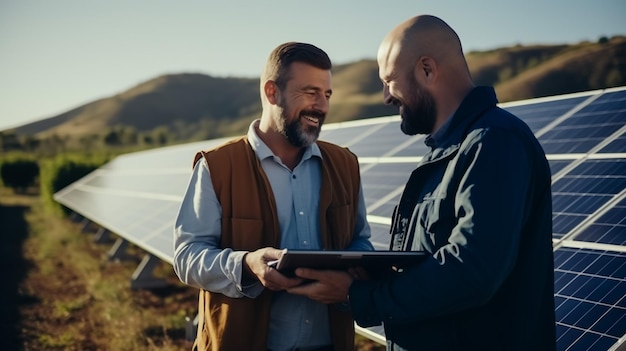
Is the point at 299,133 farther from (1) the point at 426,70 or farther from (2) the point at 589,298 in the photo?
(2) the point at 589,298

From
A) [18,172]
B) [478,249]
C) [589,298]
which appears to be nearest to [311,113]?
[478,249]

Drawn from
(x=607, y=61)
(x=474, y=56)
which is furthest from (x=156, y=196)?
(x=474, y=56)

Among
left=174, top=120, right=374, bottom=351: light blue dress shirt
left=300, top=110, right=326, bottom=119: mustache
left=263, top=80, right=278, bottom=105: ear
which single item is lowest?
left=174, top=120, right=374, bottom=351: light blue dress shirt

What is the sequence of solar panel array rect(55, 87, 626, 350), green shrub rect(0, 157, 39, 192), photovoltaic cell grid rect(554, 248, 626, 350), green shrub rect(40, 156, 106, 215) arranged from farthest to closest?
green shrub rect(0, 157, 39, 192), green shrub rect(40, 156, 106, 215), solar panel array rect(55, 87, 626, 350), photovoltaic cell grid rect(554, 248, 626, 350)

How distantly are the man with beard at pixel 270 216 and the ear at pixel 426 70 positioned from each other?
816 mm

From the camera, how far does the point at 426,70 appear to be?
8.91 feet

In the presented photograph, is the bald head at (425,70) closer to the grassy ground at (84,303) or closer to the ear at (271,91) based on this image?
the ear at (271,91)

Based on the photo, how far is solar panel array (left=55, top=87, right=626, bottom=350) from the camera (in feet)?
12.8

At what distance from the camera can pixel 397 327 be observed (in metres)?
2.82

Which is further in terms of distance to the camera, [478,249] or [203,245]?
[203,245]

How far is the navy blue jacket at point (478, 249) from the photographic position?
2336 mm

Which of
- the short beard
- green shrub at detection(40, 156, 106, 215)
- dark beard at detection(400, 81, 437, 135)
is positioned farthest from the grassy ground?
green shrub at detection(40, 156, 106, 215)

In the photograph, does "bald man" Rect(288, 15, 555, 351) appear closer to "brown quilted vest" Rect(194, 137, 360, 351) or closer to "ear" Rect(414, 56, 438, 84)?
"ear" Rect(414, 56, 438, 84)

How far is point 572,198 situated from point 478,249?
336 cm
